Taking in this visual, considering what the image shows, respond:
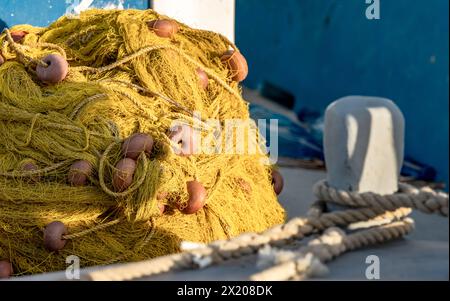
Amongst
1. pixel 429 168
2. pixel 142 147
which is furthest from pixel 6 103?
pixel 429 168

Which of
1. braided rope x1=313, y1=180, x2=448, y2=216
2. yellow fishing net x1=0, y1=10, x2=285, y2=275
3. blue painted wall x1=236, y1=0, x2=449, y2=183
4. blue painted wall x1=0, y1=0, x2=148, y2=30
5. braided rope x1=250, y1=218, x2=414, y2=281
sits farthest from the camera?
blue painted wall x1=236, y1=0, x2=449, y2=183

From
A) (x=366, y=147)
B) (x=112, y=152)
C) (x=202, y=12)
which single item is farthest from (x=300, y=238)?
(x=202, y=12)

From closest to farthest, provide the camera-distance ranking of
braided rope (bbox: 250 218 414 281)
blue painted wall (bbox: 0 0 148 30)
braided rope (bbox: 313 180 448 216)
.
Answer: braided rope (bbox: 250 218 414 281), braided rope (bbox: 313 180 448 216), blue painted wall (bbox: 0 0 148 30)

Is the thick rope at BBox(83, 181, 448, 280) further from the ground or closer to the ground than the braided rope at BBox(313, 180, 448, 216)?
closer to the ground

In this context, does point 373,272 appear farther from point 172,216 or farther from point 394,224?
point 172,216

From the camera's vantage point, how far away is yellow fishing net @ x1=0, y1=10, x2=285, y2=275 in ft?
11.6

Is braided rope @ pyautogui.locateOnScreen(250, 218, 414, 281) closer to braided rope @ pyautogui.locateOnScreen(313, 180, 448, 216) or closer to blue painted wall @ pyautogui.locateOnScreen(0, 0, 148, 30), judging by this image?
braided rope @ pyautogui.locateOnScreen(313, 180, 448, 216)

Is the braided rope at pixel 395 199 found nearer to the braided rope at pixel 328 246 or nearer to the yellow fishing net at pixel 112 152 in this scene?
the braided rope at pixel 328 246

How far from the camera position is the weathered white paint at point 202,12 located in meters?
5.06

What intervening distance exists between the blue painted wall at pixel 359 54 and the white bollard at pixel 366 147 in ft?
13.1

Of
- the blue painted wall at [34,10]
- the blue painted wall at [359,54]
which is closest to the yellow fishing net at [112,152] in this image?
the blue painted wall at [34,10]

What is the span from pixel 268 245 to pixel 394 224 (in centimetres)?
62

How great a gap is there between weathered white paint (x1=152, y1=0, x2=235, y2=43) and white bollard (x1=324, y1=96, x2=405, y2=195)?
2809mm

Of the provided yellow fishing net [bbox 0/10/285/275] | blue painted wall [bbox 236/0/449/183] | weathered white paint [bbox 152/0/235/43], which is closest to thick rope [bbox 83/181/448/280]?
yellow fishing net [bbox 0/10/285/275]
